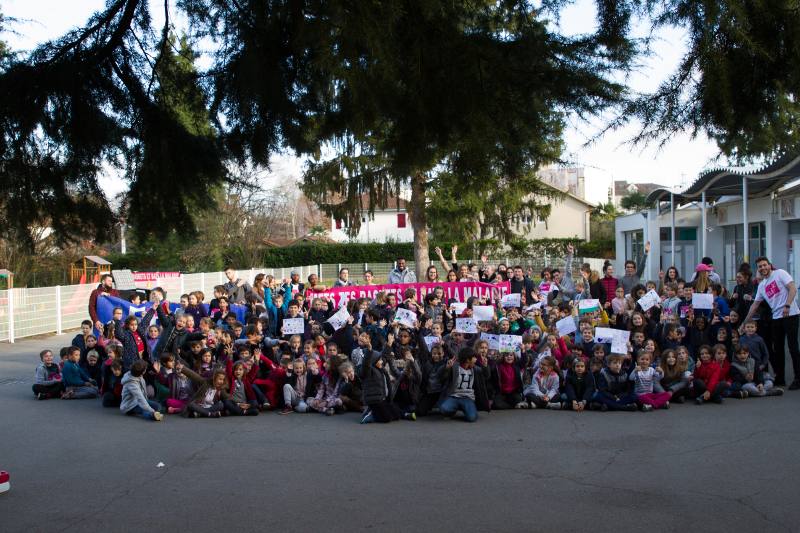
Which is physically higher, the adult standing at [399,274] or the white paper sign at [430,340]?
the adult standing at [399,274]

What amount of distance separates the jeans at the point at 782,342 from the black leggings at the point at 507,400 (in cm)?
407

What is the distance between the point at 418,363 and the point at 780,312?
5397 millimetres

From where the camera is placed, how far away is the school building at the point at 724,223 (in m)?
19.4

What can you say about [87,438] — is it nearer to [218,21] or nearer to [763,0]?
[218,21]

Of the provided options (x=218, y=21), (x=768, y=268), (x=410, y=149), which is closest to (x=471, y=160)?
(x=410, y=149)

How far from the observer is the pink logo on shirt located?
942 cm

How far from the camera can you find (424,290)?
13398 mm

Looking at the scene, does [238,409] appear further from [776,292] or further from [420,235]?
[420,235]

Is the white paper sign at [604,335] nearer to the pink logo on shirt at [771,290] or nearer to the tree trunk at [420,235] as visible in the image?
the pink logo on shirt at [771,290]

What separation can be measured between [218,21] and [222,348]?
21.1 feet

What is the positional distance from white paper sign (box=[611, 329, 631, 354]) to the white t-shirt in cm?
220

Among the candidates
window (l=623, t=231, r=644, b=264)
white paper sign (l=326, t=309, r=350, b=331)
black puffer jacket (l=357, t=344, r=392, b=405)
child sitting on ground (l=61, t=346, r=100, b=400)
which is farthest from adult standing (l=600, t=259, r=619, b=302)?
window (l=623, t=231, r=644, b=264)

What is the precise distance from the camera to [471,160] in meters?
3.58

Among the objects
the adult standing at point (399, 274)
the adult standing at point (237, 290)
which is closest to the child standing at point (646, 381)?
the adult standing at point (399, 274)
